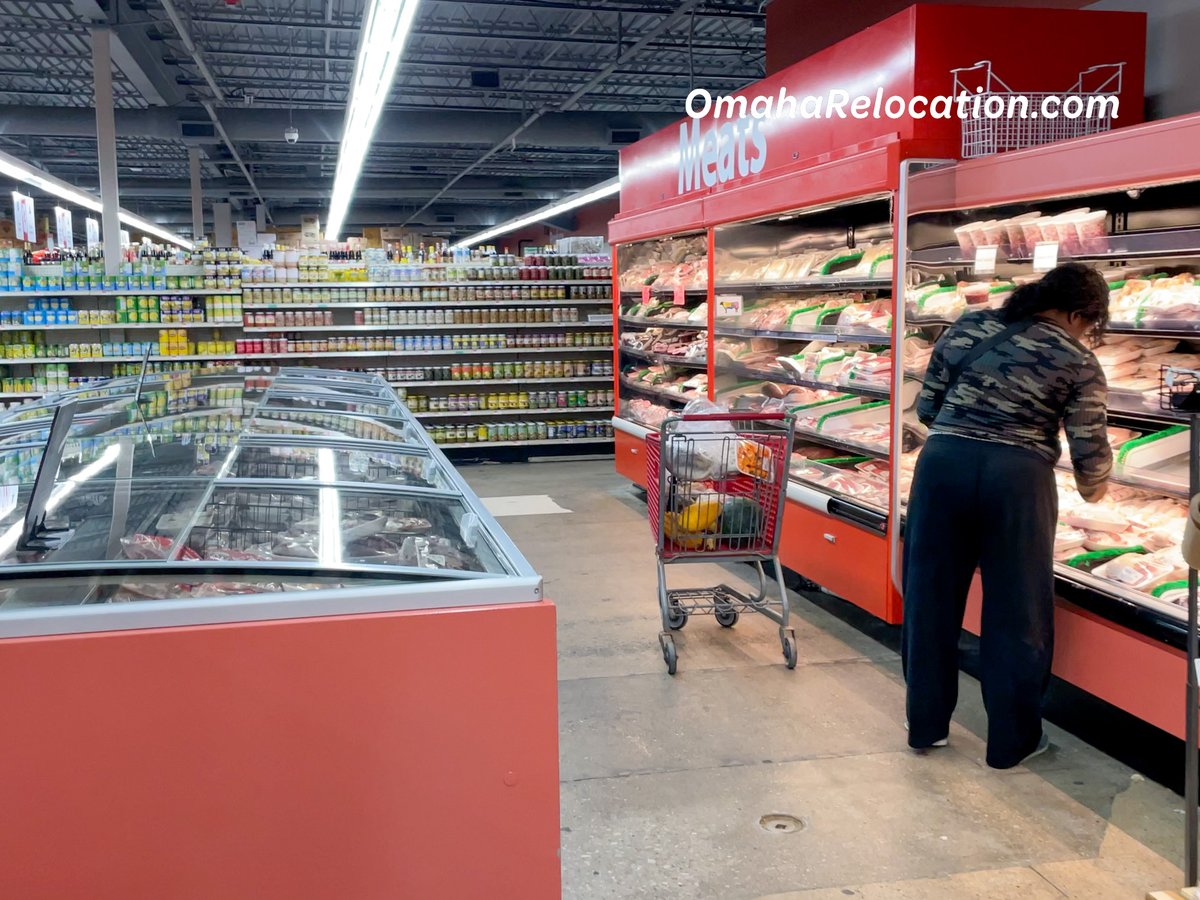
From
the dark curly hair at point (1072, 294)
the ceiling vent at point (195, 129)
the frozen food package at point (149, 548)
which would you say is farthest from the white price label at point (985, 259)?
the ceiling vent at point (195, 129)

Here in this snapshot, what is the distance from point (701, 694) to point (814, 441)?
7.22ft

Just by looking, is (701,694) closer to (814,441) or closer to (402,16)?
(814,441)

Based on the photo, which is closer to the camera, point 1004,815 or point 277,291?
point 1004,815

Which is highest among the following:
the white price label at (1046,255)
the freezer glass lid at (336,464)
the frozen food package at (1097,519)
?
the white price label at (1046,255)

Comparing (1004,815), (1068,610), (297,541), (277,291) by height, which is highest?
(277,291)

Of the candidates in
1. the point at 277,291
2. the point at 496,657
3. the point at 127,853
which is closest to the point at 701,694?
the point at 496,657

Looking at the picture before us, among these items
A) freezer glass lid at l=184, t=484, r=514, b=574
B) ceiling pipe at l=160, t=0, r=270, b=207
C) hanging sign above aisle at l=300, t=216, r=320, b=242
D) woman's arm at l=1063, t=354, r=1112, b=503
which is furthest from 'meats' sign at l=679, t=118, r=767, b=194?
hanging sign above aisle at l=300, t=216, r=320, b=242

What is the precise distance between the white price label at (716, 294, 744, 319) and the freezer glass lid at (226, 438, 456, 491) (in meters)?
3.65

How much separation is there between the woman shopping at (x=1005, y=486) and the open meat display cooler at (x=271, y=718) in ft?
6.57

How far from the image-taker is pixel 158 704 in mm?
1805

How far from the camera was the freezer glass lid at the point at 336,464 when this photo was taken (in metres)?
2.91

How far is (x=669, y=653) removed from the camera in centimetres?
458

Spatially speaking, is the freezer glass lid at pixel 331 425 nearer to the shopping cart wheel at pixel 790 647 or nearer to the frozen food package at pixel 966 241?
the shopping cart wheel at pixel 790 647

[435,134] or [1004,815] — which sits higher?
[435,134]
